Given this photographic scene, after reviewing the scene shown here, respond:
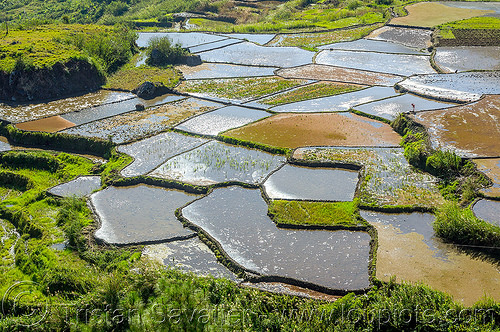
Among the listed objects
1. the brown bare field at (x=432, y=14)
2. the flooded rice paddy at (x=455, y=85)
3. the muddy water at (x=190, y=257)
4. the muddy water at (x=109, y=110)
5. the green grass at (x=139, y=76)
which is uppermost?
the brown bare field at (x=432, y=14)

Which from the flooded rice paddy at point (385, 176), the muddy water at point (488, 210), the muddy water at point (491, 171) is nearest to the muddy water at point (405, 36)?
the flooded rice paddy at point (385, 176)

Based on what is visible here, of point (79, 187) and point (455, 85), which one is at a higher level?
point (455, 85)

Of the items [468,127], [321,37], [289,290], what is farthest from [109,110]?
[321,37]

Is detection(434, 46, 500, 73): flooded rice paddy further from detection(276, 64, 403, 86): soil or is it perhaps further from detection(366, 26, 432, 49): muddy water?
detection(276, 64, 403, 86): soil

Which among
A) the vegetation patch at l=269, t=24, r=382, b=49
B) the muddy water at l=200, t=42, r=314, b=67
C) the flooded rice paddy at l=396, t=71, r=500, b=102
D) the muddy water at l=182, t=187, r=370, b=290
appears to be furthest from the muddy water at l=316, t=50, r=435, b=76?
the muddy water at l=182, t=187, r=370, b=290

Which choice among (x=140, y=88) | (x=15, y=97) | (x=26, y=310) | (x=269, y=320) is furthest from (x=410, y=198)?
(x=15, y=97)

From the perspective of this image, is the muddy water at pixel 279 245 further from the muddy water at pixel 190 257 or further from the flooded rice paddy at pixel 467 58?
the flooded rice paddy at pixel 467 58

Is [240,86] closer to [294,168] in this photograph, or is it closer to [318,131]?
[318,131]
